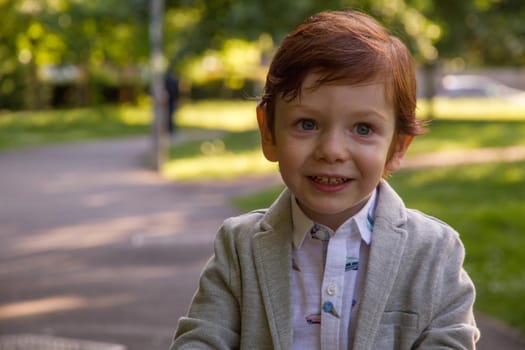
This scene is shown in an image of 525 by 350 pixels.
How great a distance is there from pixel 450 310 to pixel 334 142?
1.47 ft

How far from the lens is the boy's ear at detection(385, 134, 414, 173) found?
2230 mm

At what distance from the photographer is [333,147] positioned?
6.70ft

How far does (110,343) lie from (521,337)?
2529 mm

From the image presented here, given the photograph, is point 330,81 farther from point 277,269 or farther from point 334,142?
point 277,269

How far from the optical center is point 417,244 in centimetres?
215

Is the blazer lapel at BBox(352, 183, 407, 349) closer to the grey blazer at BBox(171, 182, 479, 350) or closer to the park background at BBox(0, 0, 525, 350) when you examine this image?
the grey blazer at BBox(171, 182, 479, 350)

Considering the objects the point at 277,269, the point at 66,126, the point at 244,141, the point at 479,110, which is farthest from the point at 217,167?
the point at 479,110

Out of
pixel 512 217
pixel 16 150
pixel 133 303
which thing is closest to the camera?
pixel 133 303

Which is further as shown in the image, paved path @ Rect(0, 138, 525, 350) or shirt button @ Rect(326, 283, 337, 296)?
paved path @ Rect(0, 138, 525, 350)

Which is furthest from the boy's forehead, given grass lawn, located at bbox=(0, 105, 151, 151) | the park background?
grass lawn, located at bbox=(0, 105, 151, 151)

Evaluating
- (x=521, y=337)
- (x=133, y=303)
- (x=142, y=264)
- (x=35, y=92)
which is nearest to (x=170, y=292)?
(x=133, y=303)

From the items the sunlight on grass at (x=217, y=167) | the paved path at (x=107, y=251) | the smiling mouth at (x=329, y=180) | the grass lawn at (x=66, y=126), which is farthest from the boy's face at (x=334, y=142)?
the grass lawn at (x=66, y=126)

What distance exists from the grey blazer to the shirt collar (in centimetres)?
2

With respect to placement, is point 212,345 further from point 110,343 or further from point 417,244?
point 110,343
